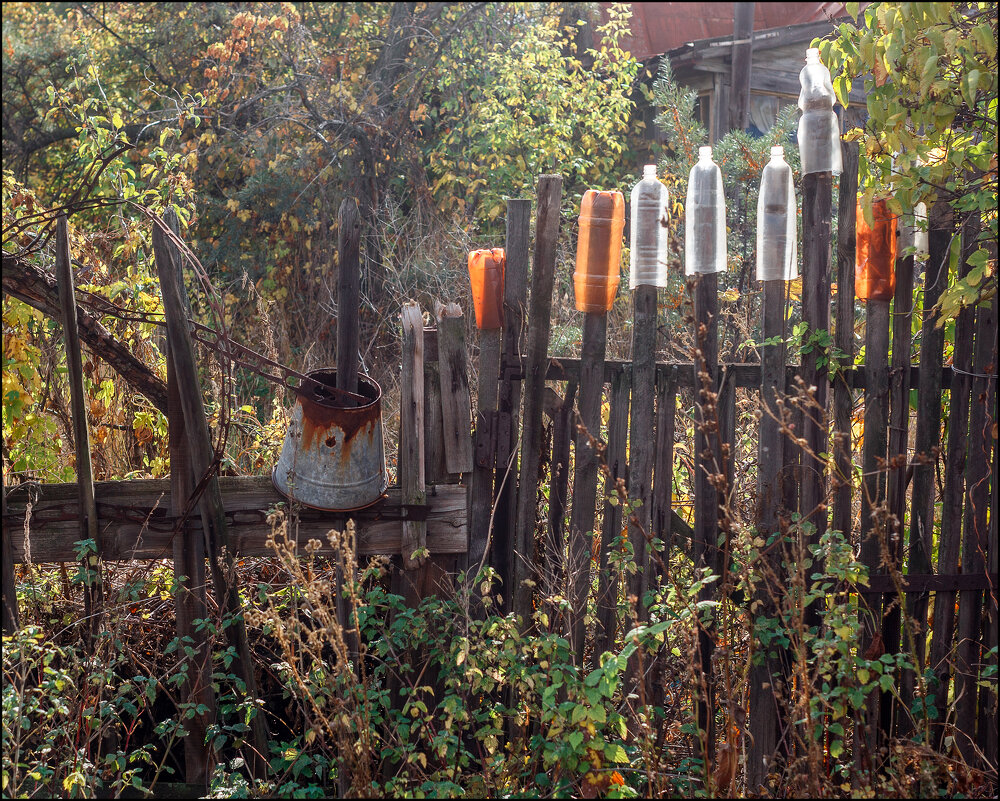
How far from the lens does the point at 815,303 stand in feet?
10.1

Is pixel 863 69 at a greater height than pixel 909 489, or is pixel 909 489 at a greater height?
pixel 863 69

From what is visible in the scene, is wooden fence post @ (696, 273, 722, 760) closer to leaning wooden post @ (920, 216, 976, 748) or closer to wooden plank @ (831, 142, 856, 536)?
wooden plank @ (831, 142, 856, 536)

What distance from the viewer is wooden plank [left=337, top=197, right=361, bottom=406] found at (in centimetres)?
287

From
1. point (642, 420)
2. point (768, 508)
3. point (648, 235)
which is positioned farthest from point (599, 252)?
point (768, 508)

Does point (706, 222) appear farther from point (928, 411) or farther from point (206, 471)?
point (206, 471)

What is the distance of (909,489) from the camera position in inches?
135

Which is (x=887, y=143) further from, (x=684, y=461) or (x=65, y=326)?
(x=65, y=326)

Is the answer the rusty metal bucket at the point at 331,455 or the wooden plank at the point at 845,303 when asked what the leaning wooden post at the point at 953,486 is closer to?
the wooden plank at the point at 845,303

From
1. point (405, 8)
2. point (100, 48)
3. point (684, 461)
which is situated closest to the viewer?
point (684, 461)

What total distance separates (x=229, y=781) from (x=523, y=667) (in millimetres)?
996

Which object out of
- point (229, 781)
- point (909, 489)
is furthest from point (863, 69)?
point (229, 781)

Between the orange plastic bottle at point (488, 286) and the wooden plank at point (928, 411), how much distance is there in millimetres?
1517

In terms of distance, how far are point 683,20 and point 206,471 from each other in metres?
14.4

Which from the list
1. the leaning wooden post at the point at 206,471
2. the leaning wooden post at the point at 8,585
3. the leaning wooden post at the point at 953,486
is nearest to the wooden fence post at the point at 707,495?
the leaning wooden post at the point at 953,486
